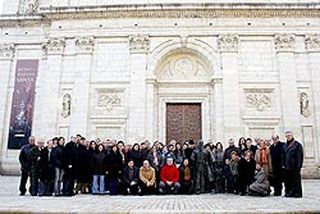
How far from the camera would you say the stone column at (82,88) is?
57.6 feet

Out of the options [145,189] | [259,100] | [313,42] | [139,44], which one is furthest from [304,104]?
[145,189]

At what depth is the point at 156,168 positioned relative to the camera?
10859 mm

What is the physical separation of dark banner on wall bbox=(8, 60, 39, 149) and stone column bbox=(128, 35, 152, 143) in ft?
19.7

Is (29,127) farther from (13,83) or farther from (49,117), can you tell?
(13,83)

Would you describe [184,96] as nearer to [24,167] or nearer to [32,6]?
[24,167]

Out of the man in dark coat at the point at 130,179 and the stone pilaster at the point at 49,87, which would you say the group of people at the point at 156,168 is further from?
the stone pilaster at the point at 49,87

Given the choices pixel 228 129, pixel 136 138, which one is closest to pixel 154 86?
pixel 136 138

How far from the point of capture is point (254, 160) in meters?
10.5

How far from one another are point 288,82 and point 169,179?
33.8ft

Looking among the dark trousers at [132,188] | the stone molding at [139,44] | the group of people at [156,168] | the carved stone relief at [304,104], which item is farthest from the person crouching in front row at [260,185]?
the stone molding at [139,44]

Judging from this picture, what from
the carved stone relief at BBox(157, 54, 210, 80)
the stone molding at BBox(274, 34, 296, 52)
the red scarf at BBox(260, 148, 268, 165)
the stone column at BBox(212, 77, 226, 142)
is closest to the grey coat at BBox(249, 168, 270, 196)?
the red scarf at BBox(260, 148, 268, 165)

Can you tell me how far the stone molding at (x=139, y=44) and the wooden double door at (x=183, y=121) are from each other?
138 inches

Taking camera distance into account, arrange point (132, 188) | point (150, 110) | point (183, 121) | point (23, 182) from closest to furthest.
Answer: point (23, 182)
point (132, 188)
point (150, 110)
point (183, 121)

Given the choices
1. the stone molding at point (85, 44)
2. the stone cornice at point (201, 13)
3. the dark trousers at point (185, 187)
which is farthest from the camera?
the stone molding at point (85, 44)
